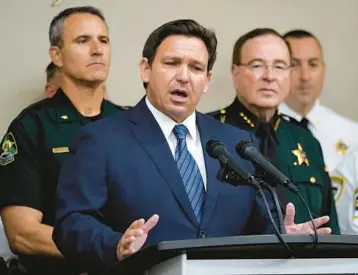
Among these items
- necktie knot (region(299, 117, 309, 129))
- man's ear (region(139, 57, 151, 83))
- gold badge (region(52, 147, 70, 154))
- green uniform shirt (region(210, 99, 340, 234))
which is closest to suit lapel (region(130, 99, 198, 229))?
man's ear (region(139, 57, 151, 83))

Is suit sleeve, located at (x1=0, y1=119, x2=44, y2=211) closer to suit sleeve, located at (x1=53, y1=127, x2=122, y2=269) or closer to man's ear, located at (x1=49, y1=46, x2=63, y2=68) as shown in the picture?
man's ear, located at (x1=49, y1=46, x2=63, y2=68)

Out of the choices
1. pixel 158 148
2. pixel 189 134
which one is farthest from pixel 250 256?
pixel 189 134

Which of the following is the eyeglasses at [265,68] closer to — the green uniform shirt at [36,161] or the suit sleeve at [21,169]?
the green uniform shirt at [36,161]

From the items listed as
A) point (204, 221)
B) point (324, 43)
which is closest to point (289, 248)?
point (204, 221)

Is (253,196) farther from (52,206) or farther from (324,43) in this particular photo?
(324,43)

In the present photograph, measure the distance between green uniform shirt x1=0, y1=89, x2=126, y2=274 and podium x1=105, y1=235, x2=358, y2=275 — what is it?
1.32 meters

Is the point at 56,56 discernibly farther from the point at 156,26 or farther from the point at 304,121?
the point at 304,121

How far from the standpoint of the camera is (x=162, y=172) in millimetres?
3062

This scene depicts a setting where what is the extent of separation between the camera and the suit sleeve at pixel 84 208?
2727mm

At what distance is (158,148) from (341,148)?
2073 millimetres

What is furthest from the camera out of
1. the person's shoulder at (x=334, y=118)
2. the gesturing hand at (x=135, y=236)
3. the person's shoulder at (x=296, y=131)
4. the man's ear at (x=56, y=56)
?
the person's shoulder at (x=334, y=118)

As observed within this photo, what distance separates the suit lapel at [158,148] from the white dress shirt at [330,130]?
1880 mm

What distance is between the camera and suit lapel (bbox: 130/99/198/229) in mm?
3031

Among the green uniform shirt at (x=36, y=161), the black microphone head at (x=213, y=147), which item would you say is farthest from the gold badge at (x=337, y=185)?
the black microphone head at (x=213, y=147)
